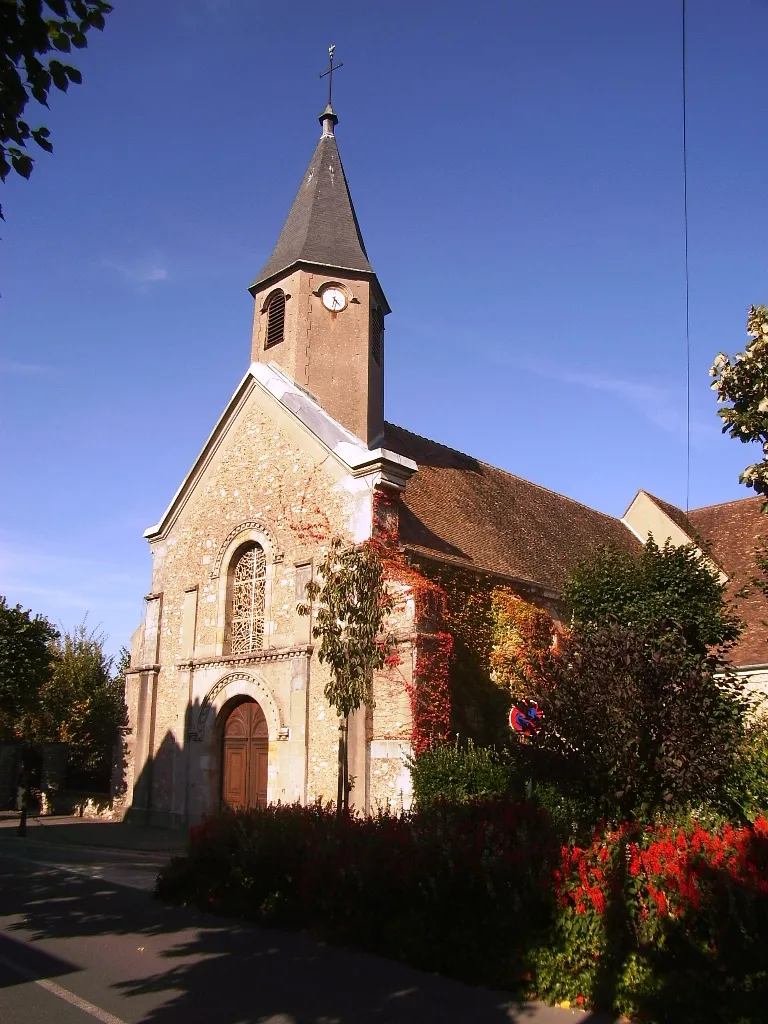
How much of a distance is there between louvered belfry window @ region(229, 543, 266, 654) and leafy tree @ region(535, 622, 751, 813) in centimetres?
774

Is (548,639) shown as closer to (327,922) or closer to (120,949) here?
(327,922)

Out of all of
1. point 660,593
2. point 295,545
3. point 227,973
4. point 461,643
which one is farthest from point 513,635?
point 227,973

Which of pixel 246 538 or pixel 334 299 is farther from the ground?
pixel 334 299

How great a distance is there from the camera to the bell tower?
60.7 feet

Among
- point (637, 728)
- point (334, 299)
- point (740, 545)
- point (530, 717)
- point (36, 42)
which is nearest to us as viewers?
point (36, 42)

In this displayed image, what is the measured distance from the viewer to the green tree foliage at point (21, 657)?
21.4 meters

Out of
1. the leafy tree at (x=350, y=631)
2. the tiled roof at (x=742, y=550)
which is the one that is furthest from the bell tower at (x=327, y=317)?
the tiled roof at (x=742, y=550)

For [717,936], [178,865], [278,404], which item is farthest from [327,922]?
[278,404]

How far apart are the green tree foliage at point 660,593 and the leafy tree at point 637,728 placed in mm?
4261

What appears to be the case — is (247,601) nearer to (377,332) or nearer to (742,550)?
(377,332)

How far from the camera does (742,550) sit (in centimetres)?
2284

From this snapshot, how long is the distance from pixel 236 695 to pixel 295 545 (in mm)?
3226

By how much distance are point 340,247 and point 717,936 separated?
1723 cm

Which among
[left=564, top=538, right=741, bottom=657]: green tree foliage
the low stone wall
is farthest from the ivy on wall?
the low stone wall
